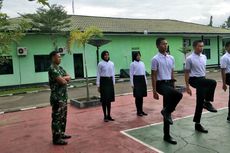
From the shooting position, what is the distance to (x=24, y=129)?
25.0 feet

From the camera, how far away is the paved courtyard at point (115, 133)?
5.53 meters

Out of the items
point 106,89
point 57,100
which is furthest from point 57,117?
point 106,89

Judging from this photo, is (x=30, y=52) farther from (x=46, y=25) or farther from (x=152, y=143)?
(x=152, y=143)

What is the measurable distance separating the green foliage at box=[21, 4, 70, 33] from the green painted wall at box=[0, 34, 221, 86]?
128 centimetres

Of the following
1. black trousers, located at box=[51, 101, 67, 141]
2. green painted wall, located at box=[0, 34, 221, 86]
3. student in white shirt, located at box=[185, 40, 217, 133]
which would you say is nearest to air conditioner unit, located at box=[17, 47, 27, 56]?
green painted wall, located at box=[0, 34, 221, 86]

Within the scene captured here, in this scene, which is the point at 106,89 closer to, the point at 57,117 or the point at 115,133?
the point at 115,133

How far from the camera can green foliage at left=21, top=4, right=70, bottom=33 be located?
17859 millimetres

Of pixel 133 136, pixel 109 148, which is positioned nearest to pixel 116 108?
pixel 133 136

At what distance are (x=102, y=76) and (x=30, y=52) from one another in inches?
482

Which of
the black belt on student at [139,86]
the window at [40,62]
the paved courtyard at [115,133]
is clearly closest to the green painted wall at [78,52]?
the window at [40,62]

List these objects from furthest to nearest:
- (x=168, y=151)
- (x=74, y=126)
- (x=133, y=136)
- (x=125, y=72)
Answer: (x=125, y=72) → (x=74, y=126) → (x=133, y=136) → (x=168, y=151)

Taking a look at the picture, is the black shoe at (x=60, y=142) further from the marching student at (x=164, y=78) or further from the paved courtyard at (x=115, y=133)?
the marching student at (x=164, y=78)

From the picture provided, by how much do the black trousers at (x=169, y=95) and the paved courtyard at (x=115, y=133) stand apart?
1.96ft

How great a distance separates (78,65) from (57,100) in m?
15.4
